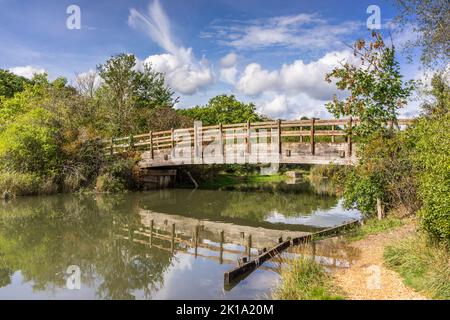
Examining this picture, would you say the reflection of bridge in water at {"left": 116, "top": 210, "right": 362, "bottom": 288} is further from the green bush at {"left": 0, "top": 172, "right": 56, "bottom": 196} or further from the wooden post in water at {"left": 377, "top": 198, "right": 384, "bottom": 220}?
the green bush at {"left": 0, "top": 172, "right": 56, "bottom": 196}

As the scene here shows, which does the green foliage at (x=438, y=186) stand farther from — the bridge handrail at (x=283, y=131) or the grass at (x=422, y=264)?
the bridge handrail at (x=283, y=131)

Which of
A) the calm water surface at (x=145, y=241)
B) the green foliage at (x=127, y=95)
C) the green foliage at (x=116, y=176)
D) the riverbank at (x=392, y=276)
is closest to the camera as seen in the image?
the riverbank at (x=392, y=276)

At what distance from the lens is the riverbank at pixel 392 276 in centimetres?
692

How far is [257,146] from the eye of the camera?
19.7 meters

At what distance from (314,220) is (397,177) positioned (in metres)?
4.93

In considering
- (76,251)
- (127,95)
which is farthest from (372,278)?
(127,95)

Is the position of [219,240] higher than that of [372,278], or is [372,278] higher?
[372,278]

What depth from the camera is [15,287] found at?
9.04 metres

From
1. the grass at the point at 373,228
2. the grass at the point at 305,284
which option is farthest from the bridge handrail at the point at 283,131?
the grass at the point at 305,284

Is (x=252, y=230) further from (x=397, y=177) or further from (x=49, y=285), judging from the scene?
(x=49, y=285)

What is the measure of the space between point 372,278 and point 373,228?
469cm

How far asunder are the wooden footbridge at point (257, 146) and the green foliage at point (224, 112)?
57.6ft

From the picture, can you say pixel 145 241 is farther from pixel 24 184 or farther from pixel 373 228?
pixel 24 184
